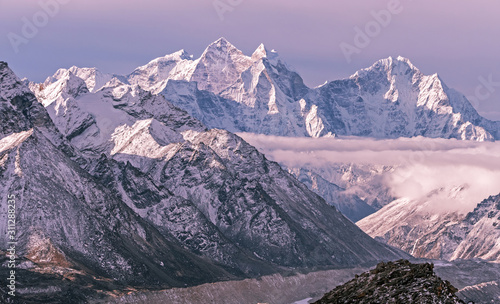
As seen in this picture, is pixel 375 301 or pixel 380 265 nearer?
pixel 375 301

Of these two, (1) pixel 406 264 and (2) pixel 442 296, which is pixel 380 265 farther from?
(2) pixel 442 296

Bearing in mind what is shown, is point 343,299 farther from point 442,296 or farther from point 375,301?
point 442,296

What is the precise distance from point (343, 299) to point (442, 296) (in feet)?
40.3

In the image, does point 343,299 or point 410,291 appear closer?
point 410,291

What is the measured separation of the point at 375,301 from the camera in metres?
96.6

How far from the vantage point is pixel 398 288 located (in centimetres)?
9631

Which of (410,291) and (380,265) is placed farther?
(380,265)

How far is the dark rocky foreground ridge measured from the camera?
305 ft

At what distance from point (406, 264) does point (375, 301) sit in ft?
19.6

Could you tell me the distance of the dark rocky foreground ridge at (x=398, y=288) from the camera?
9300 cm

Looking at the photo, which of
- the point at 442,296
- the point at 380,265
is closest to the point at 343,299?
the point at 380,265

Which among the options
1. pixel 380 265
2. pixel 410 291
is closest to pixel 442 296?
pixel 410 291

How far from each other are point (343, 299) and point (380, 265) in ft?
17.3

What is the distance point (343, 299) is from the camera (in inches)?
4006
